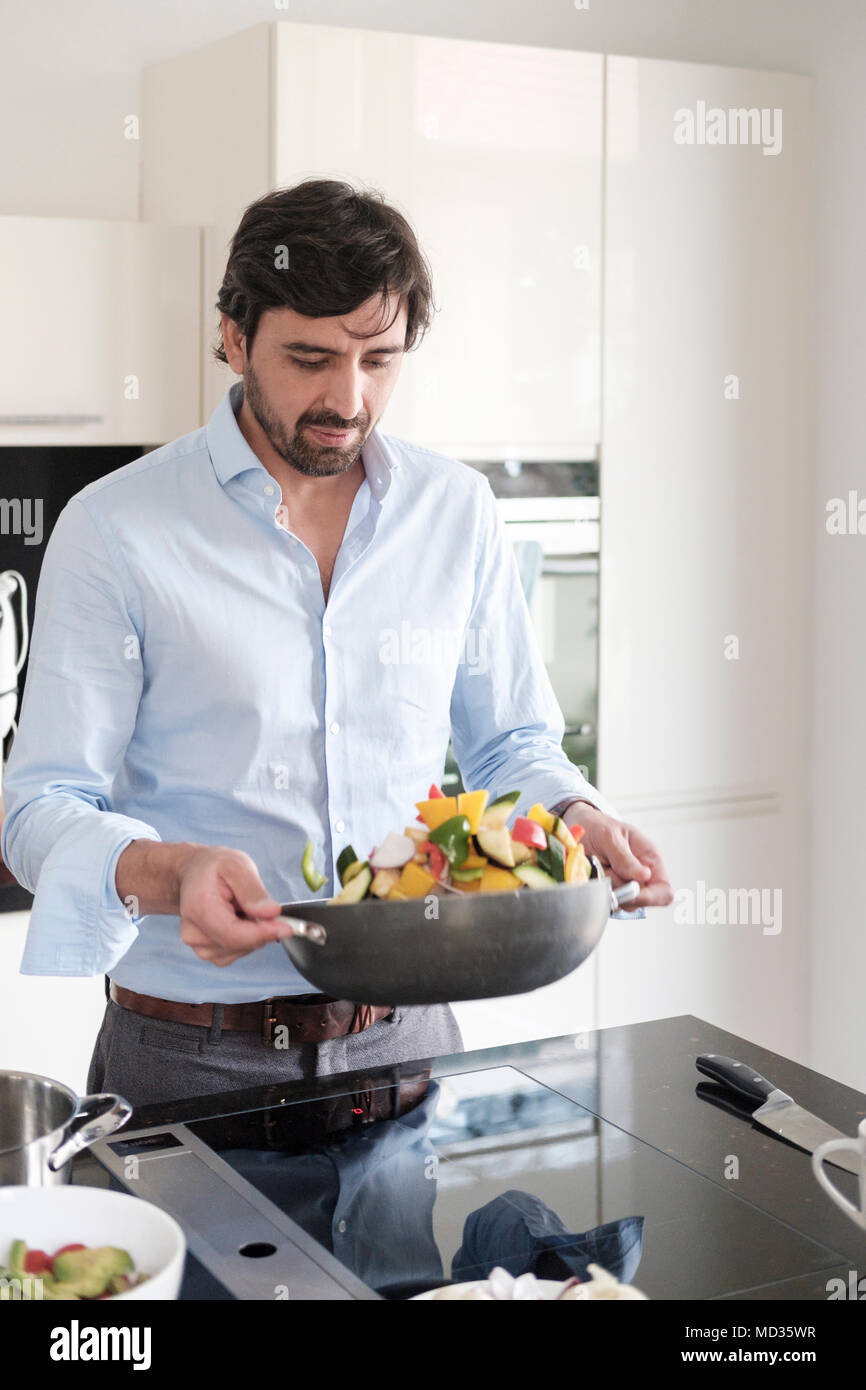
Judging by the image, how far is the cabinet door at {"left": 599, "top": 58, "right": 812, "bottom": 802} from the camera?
2.62 m

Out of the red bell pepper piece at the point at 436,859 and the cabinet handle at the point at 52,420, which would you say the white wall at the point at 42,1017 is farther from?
the red bell pepper piece at the point at 436,859

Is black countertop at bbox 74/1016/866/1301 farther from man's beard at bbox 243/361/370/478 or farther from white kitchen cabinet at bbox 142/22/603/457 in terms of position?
white kitchen cabinet at bbox 142/22/603/457

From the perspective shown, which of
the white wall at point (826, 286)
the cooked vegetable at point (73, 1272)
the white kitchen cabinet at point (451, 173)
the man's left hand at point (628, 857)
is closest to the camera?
the cooked vegetable at point (73, 1272)

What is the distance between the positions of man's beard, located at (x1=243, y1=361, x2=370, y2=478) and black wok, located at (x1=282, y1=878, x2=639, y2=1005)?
540mm

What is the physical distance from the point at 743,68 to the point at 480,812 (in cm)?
220

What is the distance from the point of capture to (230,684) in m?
1.46

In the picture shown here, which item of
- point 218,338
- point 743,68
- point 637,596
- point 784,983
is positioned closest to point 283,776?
point 218,338

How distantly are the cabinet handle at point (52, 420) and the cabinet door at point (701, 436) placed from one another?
834 millimetres

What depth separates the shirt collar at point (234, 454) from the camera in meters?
1.51

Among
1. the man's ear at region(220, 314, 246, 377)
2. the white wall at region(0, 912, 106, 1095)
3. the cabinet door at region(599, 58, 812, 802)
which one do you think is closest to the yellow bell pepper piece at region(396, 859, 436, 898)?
the man's ear at region(220, 314, 246, 377)

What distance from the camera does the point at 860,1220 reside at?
0.98 m

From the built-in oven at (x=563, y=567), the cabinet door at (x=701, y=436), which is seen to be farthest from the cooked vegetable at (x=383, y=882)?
the cabinet door at (x=701, y=436)

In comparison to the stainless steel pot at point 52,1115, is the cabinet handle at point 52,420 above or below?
above
